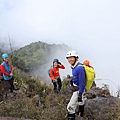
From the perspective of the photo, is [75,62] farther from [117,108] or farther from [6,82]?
[6,82]

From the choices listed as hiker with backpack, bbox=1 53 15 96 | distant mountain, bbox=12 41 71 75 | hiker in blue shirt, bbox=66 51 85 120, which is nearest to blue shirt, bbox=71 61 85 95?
hiker in blue shirt, bbox=66 51 85 120

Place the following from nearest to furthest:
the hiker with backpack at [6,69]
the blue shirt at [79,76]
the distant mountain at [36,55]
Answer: the blue shirt at [79,76]
the hiker with backpack at [6,69]
the distant mountain at [36,55]

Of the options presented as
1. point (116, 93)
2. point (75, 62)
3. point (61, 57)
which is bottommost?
point (116, 93)

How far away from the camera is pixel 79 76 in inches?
229

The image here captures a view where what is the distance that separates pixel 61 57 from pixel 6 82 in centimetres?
3213

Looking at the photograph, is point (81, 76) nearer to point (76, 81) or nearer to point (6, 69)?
point (76, 81)

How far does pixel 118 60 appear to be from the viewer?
82.7m

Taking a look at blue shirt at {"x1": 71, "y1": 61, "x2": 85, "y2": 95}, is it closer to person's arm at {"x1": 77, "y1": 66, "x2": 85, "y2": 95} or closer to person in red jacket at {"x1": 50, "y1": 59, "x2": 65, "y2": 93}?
person's arm at {"x1": 77, "y1": 66, "x2": 85, "y2": 95}

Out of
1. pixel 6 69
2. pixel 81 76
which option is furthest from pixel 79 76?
pixel 6 69

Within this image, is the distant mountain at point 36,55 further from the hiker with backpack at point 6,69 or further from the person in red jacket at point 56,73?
the hiker with backpack at point 6,69

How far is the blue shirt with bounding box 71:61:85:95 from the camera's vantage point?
5.79 meters

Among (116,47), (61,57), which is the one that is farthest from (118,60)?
(61,57)

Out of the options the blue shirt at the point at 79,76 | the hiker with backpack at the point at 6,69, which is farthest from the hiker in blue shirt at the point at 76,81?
the hiker with backpack at the point at 6,69

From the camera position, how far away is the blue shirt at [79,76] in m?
5.79
